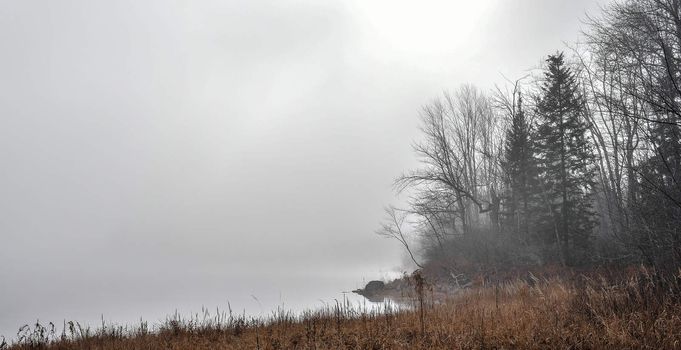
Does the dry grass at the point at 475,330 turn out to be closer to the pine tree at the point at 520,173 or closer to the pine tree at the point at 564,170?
the pine tree at the point at 564,170

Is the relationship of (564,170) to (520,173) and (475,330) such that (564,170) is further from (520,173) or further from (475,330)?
(475,330)

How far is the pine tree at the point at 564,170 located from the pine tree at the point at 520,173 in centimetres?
98

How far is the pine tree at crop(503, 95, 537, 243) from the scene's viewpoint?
25.0 m

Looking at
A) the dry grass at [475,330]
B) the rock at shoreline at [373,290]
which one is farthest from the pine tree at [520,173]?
the dry grass at [475,330]

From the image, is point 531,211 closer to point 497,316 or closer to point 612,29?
point 612,29

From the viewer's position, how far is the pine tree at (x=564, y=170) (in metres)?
20.2

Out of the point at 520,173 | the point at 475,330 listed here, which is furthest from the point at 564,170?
the point at 475,330

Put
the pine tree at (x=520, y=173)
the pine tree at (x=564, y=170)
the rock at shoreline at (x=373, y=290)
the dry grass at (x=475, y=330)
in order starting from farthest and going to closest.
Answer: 1. the rock at shoreline at (x=373, y=290)
2. the pine tree at (x=520, y=173)
3. the pine tree at (x=564, y=170)
4. the dry grass at (x=475, y=330)

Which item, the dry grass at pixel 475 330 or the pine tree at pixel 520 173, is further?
the pine tree at pixel 520 173

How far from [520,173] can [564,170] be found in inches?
178

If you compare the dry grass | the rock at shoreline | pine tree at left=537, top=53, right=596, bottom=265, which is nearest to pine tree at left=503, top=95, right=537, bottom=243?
pine tree at left=537, top=53, right=596, bottom=265

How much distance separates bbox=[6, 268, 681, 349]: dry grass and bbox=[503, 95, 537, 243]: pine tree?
17.2m

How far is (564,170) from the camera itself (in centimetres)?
2141

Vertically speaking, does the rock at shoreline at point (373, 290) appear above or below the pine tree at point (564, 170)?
below
